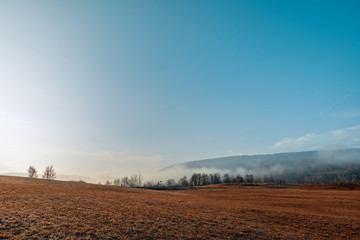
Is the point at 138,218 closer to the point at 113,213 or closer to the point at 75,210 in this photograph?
the point at 113,213

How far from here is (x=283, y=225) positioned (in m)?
18.0

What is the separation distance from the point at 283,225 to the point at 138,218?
13.6 metres

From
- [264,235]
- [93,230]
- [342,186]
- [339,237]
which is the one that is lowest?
[342,186]

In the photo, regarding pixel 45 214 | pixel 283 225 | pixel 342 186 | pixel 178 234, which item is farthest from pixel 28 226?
pixel 342 186

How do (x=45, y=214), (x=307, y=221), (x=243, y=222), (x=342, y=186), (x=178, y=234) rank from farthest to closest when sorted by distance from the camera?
(x=342, y=186), (x=307, y=221), (x=243, y=222), (x=45, y=214), (x=178, y=234)

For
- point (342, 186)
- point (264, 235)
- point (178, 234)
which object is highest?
point (178, 234)

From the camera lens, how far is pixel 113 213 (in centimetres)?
1686

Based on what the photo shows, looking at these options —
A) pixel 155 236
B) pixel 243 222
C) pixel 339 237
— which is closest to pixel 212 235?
pixel 155 236

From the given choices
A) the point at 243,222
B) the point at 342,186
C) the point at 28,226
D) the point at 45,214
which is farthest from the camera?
the point at 342,186

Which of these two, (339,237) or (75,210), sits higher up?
(75,210)

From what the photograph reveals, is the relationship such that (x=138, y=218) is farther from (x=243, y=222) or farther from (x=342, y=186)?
(x=342, y=186)

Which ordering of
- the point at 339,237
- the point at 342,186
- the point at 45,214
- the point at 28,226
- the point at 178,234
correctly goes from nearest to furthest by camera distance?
the point at 28,226
the point at 178,234
the point at 45,214
the point at 339,237
the point at 342,186

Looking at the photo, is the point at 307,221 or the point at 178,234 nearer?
the point at 178,234

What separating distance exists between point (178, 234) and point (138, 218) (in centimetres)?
433
